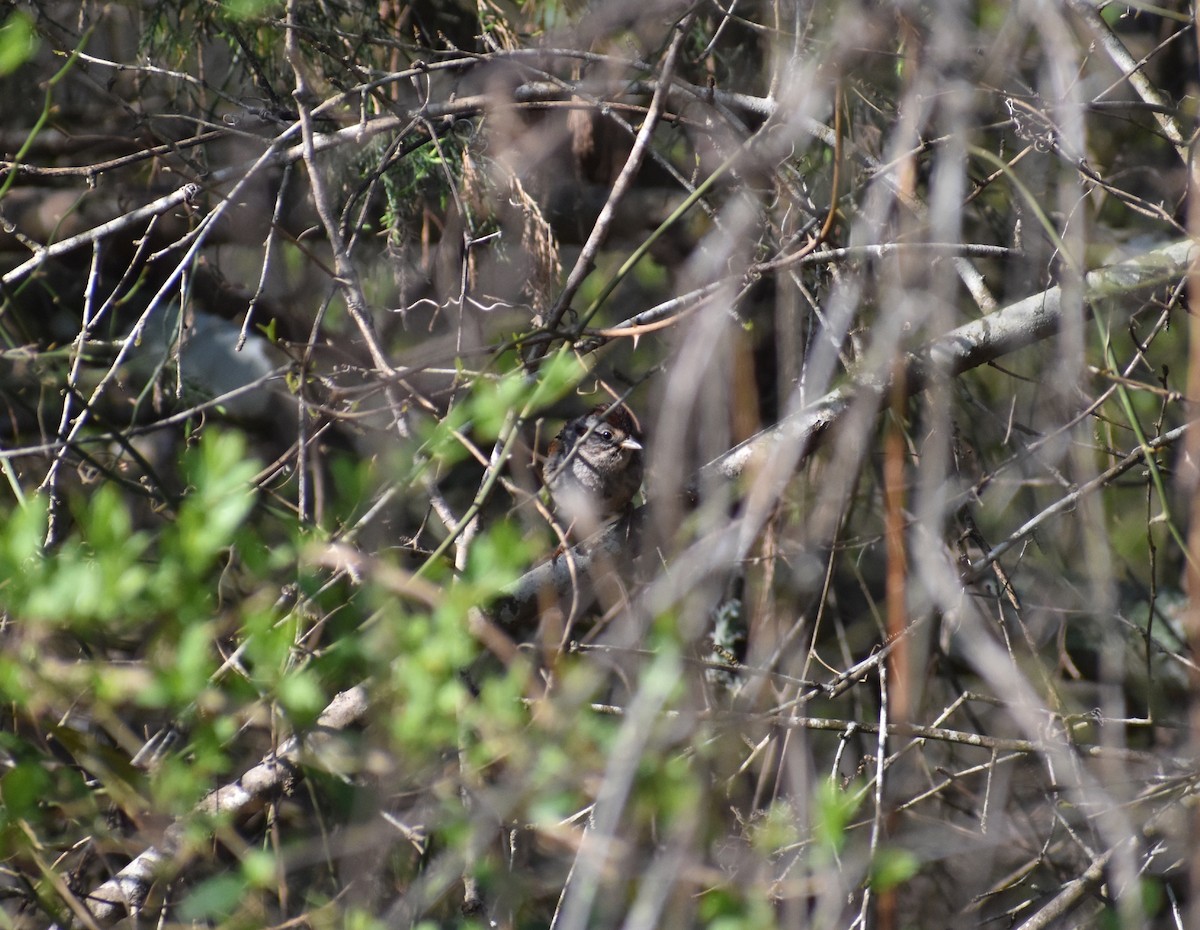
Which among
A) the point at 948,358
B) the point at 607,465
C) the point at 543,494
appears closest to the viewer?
the point at 543,494

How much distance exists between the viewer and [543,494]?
349cm

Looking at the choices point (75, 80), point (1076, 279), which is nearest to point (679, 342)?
point (1076, 279)

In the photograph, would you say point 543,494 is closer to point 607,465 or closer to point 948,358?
point 948,358

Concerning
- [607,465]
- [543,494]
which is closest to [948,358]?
[543,494]

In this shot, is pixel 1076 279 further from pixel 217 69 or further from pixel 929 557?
pixel 217 69

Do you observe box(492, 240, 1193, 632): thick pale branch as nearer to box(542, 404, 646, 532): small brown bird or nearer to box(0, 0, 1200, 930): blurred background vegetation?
box(0, 0, 1200, 930): blurred background vegetation

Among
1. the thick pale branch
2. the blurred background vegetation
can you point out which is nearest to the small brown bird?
the blurred background vegetation

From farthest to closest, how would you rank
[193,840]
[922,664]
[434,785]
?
[922,664] < [434,785] < [193,840]

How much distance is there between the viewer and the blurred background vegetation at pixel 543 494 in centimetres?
221

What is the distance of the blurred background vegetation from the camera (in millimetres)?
2213

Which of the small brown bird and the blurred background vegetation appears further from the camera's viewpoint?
the small brown bird

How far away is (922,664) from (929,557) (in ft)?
6.24

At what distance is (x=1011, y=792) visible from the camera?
509 cm

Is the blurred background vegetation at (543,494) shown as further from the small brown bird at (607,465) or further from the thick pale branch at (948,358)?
the small brown bird at (607,465)
